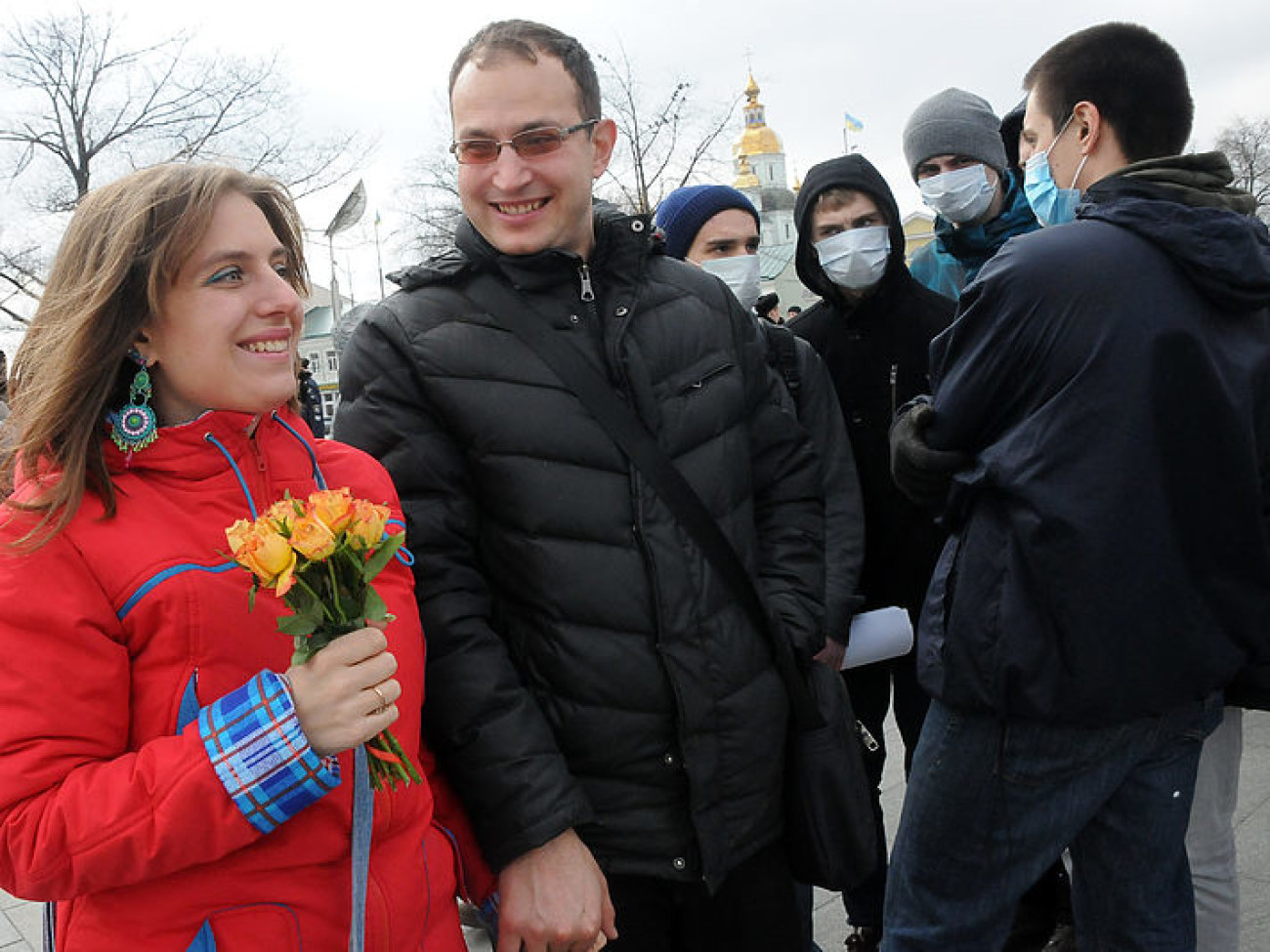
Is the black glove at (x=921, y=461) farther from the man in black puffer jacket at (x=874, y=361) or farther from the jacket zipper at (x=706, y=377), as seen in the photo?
the man in black puffer jacket at (x=874, y=361)

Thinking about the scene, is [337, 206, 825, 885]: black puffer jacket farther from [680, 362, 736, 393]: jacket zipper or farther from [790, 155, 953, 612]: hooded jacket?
[790, 155, 953, 612]: hooded jacket

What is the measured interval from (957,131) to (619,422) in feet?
8.71

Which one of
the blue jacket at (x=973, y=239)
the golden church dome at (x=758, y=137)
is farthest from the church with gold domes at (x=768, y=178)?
the blue jacket at (x=973, y=239)

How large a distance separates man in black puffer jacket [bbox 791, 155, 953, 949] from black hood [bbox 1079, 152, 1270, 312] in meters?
1.15

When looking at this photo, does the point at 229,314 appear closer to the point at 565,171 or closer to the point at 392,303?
the point at 392,303

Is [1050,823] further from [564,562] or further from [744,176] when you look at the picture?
[744,176]

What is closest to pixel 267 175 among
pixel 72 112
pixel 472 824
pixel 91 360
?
pixel 91 360

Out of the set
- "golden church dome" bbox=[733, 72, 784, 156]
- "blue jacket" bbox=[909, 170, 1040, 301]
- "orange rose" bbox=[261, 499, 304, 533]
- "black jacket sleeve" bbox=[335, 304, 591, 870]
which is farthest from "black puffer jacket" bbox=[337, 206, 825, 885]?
"golden church dome" bbox=[733, 72, 784, 156]

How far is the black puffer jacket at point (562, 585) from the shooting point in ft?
6.14

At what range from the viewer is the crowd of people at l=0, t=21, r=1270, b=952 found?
1.46 meters

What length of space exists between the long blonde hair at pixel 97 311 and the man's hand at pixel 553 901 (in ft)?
3.00

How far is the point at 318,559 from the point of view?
135 centimetres

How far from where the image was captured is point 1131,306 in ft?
6.75

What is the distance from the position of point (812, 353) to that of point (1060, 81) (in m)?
0.94
